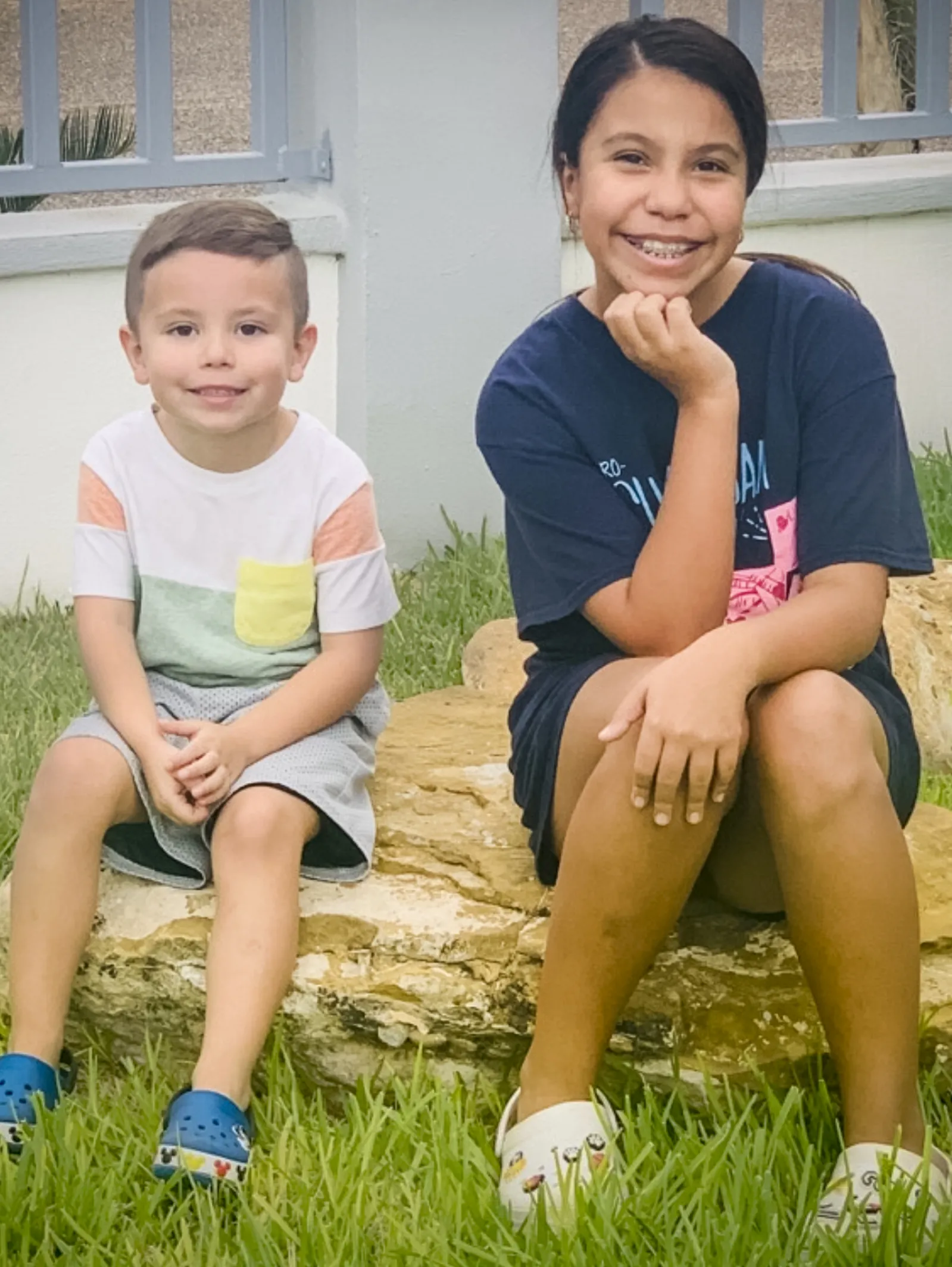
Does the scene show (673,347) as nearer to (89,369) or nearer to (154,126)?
(89,369)

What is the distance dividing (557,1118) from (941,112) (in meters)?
4.10

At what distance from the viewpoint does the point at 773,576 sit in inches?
88.4

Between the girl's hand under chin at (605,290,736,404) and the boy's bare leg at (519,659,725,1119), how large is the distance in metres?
0.31

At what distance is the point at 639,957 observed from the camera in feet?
6.72

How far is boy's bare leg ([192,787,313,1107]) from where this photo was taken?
86.6 inches

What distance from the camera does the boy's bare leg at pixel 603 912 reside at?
1.99 meters

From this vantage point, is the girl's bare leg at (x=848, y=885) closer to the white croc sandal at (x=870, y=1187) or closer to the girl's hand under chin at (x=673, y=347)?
the white croc sandal at (x=870, y=1187)

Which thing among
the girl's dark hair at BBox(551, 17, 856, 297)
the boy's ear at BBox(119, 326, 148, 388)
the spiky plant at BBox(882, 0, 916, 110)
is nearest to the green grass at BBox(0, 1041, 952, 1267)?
the boy's ear at BBox(119, 326, 148, 388)

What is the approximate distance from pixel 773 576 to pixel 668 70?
0.59m

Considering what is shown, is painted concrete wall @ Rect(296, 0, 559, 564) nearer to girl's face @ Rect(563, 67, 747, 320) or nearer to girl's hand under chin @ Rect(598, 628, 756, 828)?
girl's face @ Rect(563, 67, 747, 320)

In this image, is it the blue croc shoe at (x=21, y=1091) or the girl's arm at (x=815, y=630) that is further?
the blue croc shoe at (x=21, y=1091)

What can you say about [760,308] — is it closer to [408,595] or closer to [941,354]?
[408,595]

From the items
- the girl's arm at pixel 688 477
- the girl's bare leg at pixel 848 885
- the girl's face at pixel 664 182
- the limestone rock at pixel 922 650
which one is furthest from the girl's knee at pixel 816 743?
the limestone rock at pixel 922 650

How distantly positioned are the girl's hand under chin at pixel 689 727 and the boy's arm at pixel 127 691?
0.61 m
